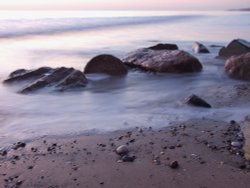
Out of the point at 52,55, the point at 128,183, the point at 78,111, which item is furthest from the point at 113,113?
the point at 52,55

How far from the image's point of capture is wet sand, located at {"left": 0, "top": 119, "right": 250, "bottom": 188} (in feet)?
11.1

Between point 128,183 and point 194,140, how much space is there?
3.87 feet

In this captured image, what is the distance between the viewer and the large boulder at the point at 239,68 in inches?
311

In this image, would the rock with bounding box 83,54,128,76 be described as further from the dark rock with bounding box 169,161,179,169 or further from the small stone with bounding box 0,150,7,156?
the dark rock with bounding box 169,161,179,169

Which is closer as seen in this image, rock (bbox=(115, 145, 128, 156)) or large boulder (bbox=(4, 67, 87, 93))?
rock (bbox=(115, 145, 128, 156))

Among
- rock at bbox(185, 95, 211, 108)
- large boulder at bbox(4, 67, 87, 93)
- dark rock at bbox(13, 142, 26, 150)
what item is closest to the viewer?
dark rock at bbox(13, 142, 26, 150)

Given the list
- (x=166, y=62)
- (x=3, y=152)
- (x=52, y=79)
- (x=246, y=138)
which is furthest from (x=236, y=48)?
(x=3, y=152)

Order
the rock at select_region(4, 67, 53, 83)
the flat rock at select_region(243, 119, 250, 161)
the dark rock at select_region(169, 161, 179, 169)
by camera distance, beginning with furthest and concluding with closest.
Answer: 1. the rock at select_region(4, 67, 53, 83)
2. the flat rock at select_region(243, 119, 250, 161)
3. the dark rock at select_region(169, 161, 179, 169)

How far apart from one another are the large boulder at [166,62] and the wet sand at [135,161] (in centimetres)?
396

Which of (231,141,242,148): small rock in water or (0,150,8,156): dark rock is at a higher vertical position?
(231,141,242,148): small rock in water

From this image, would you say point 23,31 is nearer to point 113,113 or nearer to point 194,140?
point 113,113

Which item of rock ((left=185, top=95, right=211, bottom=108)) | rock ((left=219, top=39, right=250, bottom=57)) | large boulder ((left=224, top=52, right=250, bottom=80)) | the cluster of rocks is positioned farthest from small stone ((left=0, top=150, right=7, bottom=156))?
rock ((left=219, top=39, right=250, bottom=57))

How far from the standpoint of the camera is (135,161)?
3.76 meters

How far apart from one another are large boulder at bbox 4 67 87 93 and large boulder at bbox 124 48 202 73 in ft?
5.89
